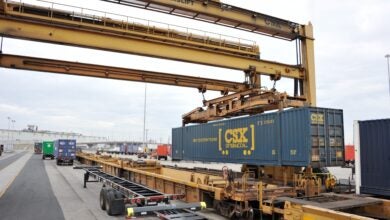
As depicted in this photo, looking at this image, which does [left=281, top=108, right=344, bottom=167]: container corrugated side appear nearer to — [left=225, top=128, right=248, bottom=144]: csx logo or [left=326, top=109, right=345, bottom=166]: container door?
[left=326, top=109, right=345, bottom=166]: container door

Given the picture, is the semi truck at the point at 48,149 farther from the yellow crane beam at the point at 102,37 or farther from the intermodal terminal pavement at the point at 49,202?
the yellow crane beam at the point at 102,37

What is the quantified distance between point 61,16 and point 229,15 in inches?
316

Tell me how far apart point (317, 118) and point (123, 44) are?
9.13 metres

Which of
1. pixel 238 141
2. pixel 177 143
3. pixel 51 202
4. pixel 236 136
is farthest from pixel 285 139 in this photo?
pixel 177 143

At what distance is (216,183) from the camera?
11594mm

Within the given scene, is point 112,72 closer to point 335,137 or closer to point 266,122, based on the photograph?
point 266,122

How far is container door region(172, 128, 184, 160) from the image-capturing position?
2139 cm

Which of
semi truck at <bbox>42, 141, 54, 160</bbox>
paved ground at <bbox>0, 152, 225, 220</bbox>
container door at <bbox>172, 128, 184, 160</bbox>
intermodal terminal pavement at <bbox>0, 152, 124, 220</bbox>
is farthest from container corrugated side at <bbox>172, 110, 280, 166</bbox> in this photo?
semi truck at <bbox>42, 141, 54, 160</bbox>

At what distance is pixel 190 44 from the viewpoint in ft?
55.0

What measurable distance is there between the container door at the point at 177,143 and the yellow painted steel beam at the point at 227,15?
764cm

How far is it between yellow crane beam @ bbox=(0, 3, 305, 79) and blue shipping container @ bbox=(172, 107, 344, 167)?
368 cm

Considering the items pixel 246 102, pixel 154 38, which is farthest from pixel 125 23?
pixel 246 102

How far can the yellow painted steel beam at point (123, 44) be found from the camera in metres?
13.9


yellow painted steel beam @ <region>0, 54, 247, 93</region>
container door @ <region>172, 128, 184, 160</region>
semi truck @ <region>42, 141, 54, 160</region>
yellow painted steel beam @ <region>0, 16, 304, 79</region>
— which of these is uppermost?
yellow painted steel beam @ <region>0, 16, 304, 79</region>
